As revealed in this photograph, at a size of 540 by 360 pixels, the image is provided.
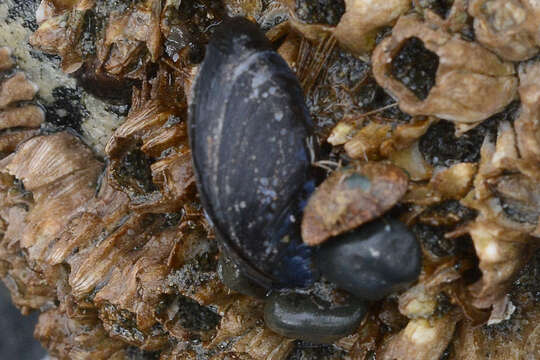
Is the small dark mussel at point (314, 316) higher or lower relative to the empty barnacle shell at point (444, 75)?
lower

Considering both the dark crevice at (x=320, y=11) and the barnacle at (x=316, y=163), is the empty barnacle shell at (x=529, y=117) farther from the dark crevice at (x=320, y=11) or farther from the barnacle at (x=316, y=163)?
the dark crevice at (x=320, y=11)

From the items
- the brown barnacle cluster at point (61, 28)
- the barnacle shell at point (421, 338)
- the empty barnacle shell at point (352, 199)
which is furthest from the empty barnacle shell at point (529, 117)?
the brown barnacle cluster at point (61, 28)

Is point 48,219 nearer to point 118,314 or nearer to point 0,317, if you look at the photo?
point 118,314

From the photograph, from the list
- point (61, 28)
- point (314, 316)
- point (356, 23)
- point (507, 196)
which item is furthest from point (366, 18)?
point (61, 28)

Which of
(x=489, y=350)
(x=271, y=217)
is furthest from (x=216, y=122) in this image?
(x=489, y=350)

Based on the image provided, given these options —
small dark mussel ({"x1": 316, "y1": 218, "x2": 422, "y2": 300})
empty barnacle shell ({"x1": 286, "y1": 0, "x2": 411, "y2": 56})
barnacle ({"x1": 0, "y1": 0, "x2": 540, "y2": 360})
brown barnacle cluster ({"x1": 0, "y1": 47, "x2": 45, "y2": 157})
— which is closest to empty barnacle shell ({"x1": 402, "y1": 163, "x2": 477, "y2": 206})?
barnacle ({"x1": 0, "y1": 0, "x2": 540, "y2": 360})

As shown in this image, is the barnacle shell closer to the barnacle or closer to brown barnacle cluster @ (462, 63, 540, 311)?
the barnacle
